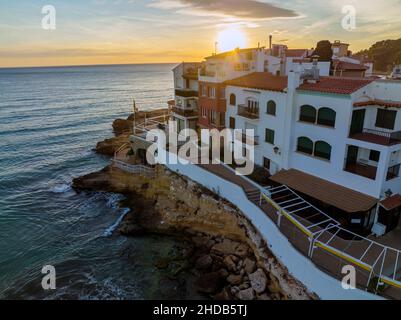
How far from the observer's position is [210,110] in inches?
1486

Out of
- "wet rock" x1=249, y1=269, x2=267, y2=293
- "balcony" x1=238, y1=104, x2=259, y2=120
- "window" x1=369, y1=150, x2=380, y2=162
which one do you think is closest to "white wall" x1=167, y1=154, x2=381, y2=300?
"wet rock" x1=249, y1=269, x2=267, y2=293

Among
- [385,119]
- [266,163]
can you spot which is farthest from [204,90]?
[385,119]

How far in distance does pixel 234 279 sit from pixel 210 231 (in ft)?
21.4

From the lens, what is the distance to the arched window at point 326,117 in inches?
928

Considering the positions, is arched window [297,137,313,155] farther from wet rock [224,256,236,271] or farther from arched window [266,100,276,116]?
wet rock [224,256,236,271]

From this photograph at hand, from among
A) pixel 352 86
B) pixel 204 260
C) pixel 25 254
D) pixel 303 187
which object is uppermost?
pixel 352 86

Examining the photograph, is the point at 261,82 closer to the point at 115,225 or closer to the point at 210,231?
the point at 210,231

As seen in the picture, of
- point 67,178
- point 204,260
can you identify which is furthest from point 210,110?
point 67,178

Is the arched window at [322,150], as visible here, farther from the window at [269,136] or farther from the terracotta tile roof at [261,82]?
the terracotta tile roof at [261,82]

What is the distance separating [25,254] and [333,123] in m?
31.3

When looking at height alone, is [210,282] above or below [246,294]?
below

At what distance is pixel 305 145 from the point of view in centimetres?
2623
